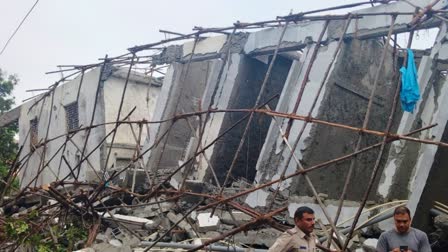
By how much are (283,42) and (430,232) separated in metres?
4.64

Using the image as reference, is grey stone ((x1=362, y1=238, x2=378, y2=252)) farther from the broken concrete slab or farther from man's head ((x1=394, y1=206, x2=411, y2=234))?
the broken concrete slab

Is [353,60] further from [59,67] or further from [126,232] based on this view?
[59,67]

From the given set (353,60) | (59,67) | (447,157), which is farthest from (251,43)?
(59,67)

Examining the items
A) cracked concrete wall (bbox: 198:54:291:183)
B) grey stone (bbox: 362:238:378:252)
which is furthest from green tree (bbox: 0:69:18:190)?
grey stone (bbox: 362:238:378:252)

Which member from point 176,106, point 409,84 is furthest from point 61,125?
point 409,84

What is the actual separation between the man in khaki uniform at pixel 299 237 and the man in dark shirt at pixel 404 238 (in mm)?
743

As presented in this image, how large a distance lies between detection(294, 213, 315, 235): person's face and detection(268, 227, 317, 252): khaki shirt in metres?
0.04

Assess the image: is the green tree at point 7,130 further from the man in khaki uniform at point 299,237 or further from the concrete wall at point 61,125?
the man in khaki uniform at point 299,237

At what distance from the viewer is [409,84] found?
18.9 feet

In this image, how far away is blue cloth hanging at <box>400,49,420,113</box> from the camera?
227 inches

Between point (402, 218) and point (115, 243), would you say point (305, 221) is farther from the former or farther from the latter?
point (115, 243)

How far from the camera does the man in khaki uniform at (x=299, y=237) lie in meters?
3.91

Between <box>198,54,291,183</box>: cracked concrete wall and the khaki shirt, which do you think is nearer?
the khaki shirt

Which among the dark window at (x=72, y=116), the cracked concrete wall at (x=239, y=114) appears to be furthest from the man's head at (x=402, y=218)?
the dark window at (x=72, y=116)
